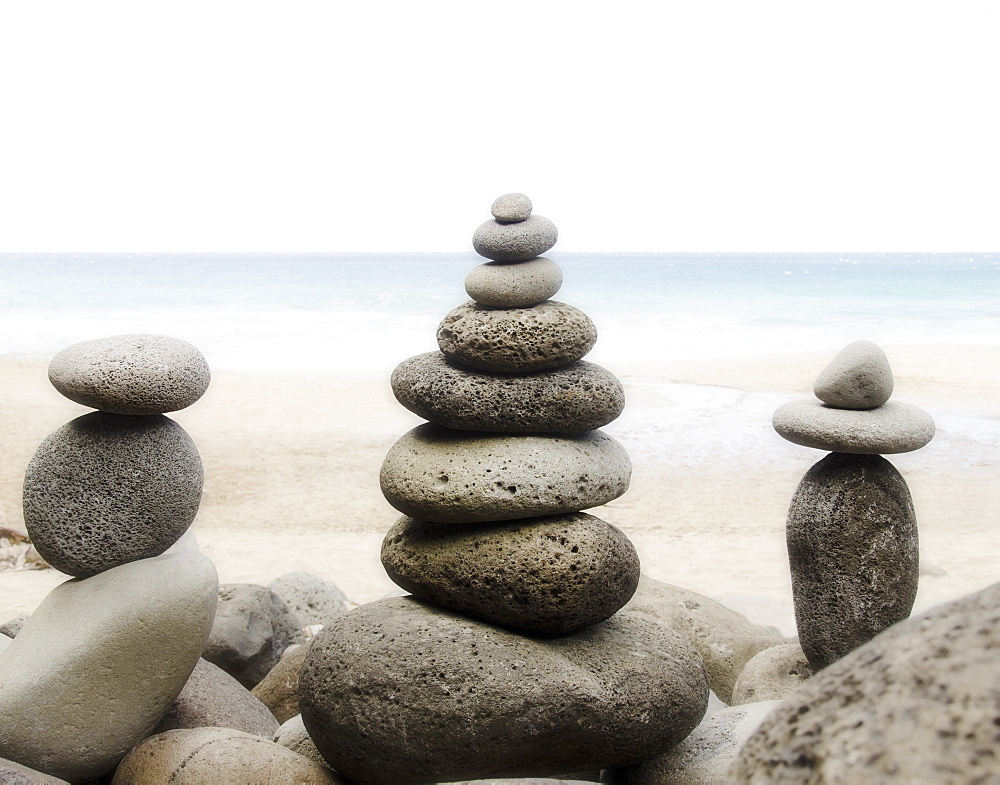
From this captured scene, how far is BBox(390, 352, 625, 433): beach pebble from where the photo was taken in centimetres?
336

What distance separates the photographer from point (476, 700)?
299cm

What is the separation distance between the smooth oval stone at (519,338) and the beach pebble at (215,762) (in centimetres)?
161

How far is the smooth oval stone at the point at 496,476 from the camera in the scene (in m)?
3.24

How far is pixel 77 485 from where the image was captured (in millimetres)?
3436

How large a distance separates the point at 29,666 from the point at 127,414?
3.29 ft

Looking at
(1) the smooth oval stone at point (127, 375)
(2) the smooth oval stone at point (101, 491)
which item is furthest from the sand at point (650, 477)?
(1) the smooth oval stone at point (127, 375)

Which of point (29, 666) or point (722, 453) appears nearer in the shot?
point (29, 666)

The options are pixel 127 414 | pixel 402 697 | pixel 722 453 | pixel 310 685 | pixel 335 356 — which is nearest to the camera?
pixel 402 697

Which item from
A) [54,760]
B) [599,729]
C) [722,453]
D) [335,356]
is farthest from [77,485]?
[335,356]

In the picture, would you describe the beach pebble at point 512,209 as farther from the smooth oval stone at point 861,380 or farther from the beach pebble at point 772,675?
the beach pebble at point 772,675

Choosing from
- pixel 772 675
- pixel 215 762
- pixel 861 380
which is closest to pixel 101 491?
pixel 215 762

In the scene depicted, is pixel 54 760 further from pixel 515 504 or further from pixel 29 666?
pixel 515 504

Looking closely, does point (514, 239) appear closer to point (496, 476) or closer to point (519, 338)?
point (519, 338)

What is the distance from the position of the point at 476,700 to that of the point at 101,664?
4.78 ft
